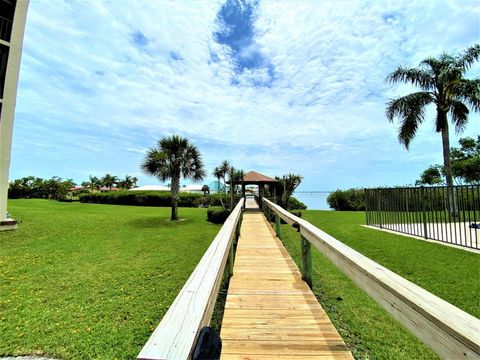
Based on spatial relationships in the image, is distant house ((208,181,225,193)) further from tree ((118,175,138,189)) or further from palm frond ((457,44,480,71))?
tree ((118,175,138,189))

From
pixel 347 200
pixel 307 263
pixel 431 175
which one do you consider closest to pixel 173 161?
pixel 307 263

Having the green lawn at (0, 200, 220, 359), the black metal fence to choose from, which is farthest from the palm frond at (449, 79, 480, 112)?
the green lawn at (0, 200, 220, 359)

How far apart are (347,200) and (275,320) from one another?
21.3m

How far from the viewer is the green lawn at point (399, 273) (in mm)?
2795

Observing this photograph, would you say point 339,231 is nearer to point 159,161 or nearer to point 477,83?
point 159,161

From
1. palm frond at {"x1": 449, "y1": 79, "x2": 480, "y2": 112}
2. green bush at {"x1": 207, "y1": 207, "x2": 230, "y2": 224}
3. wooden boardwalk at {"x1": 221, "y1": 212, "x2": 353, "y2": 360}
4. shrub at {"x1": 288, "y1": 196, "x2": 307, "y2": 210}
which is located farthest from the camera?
shrub at {"x1": 288, "y1": 196, "x2": 307, "y2": 210}

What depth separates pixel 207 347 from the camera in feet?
3.32

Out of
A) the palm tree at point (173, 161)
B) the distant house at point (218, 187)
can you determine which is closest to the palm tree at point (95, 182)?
the distant house at point (218, 187)

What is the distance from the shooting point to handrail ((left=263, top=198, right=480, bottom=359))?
910 millimetres

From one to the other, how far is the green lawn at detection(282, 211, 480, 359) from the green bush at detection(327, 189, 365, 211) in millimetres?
13605

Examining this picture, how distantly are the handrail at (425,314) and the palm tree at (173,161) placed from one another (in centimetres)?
1393

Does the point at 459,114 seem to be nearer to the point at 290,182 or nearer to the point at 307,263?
the point at 290,182

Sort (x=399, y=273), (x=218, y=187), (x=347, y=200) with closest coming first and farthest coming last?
(x=399, y=273), (x=347, y=200), (x=218, y=187)

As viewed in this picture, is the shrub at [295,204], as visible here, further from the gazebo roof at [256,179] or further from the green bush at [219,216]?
the green bush at [219,216]
